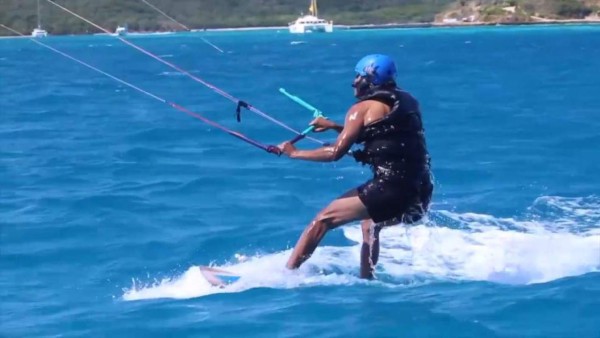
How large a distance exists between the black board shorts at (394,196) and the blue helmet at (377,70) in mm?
816

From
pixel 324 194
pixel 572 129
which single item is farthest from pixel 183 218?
pixel 572 129

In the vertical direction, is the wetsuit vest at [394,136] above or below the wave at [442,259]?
above

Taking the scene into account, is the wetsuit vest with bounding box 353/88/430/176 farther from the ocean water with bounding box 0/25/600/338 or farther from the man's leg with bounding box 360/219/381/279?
the ocean water with bounding box 0/25/600/338

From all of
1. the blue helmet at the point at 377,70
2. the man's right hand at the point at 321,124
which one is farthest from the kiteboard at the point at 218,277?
the blue helmet at the point at 377,70

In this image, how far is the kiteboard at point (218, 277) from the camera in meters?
10.6

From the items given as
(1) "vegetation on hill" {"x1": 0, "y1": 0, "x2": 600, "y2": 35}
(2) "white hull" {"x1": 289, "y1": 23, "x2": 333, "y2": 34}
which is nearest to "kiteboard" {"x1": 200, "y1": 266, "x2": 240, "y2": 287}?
(1) "vegetation on hill" {"x1": 0, "y1": 0, "x2": 600, "y2": 35}

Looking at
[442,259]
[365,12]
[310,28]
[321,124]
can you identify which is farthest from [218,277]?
[365,12]

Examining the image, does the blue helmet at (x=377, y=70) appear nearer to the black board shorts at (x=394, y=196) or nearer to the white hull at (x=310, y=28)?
the black board shorts at (x=394, y=196)

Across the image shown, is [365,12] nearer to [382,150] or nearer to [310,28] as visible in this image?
[310,28]

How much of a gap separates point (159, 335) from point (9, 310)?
1.90 m

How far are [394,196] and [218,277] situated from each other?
6.23 ft

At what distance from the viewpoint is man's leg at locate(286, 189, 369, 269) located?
9891 mm

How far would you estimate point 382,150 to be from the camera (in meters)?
9.83

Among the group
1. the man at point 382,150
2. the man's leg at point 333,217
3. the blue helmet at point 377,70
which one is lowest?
the man's leg at point 333,217
